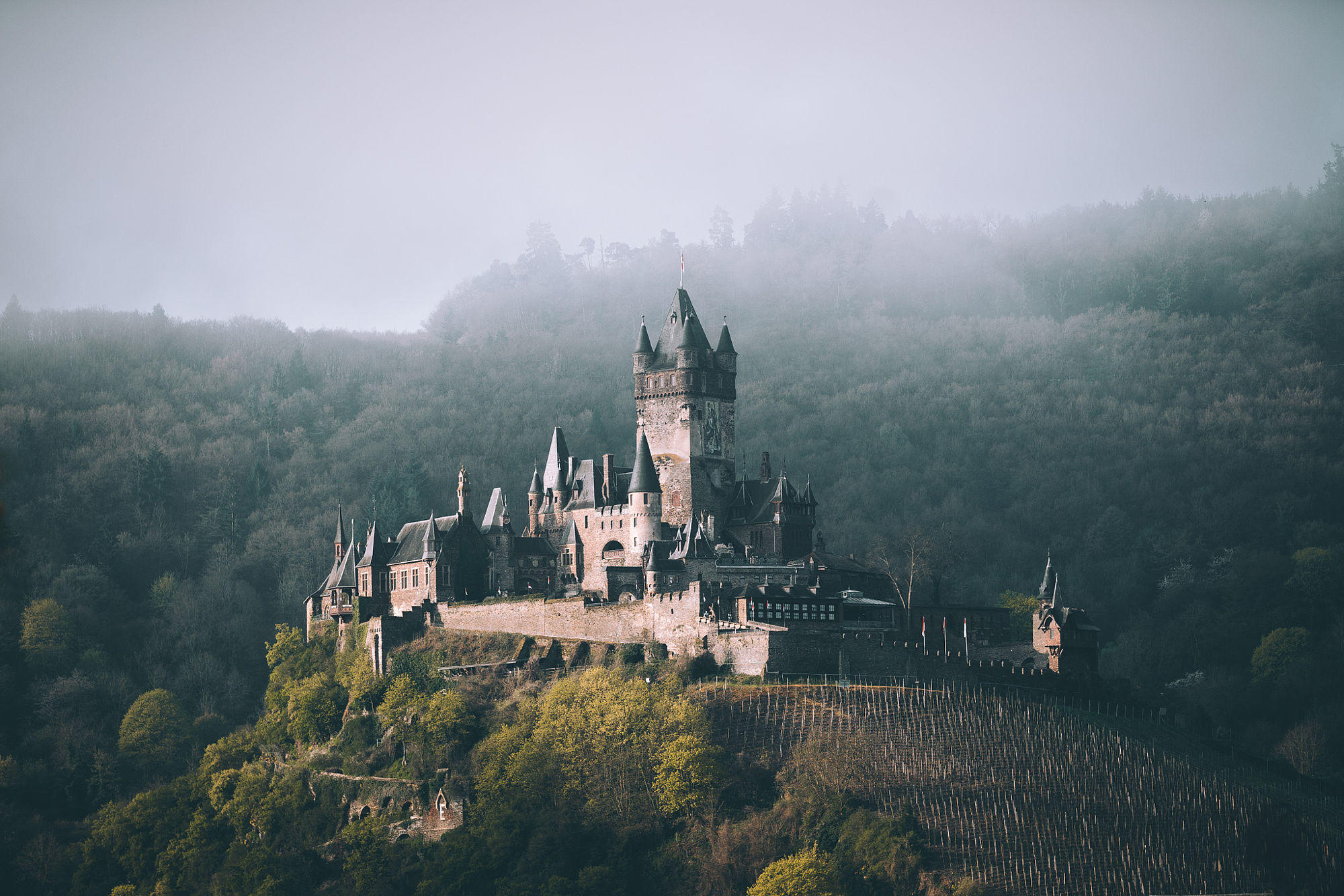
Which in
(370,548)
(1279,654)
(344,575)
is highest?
(370,548)

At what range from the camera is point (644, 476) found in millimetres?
79562

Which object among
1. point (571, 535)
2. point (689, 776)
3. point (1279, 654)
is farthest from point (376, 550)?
point (1279, 654)

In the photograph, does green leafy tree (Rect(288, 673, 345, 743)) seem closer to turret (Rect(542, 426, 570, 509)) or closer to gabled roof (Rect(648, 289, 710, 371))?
turret (Rect(542, 426, 570, 509))

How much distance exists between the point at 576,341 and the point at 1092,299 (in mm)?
46564

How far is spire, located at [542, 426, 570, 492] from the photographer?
3292 inches

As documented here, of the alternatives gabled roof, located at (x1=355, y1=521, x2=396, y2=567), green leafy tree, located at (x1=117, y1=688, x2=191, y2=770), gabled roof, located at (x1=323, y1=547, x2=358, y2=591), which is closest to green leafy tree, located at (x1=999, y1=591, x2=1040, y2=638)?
gabled roof, located at (x1=355, y1=521, x2=396, y2=567)

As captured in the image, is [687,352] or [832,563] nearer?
[832,563]

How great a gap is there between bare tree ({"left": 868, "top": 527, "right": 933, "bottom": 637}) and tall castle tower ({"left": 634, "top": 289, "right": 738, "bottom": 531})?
991 cm

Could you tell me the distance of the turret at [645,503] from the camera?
7844 centimetres

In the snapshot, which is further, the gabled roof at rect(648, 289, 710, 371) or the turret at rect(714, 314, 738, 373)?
the turret at rect(714, 314, 738, 373)

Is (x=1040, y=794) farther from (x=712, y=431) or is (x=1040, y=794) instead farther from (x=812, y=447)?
(x=812, y=447)

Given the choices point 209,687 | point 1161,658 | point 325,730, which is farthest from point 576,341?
point 325,730

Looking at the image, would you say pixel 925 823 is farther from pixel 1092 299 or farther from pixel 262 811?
pixel 1092 299

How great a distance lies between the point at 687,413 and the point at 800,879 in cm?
3053
